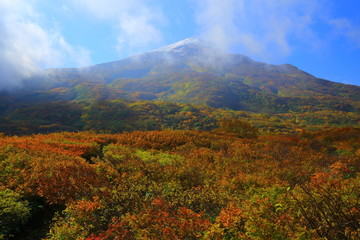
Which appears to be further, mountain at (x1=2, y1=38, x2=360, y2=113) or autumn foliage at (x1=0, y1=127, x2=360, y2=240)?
mountain at (x1=2, y1=38, x2=360, y2=113)

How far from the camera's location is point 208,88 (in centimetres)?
11394

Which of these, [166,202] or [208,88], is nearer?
[166,202]

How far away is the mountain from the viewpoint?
92.1 meters

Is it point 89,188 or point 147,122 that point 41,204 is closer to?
point 89,188

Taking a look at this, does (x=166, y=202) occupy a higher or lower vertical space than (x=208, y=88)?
lower

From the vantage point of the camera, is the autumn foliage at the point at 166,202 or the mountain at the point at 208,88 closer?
the autumn foliage at the point at 166,202

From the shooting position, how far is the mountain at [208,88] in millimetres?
92125

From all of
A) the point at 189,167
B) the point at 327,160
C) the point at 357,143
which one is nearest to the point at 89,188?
the point at 189,167

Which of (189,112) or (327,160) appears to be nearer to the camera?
(327,160)

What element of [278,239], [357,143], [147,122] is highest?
[278,239]

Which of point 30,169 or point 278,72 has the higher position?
point 278,72

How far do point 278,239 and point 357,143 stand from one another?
1637 cm

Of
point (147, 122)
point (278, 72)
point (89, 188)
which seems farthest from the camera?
point (278, 72)

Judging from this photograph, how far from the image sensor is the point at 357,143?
1574 centimetres
